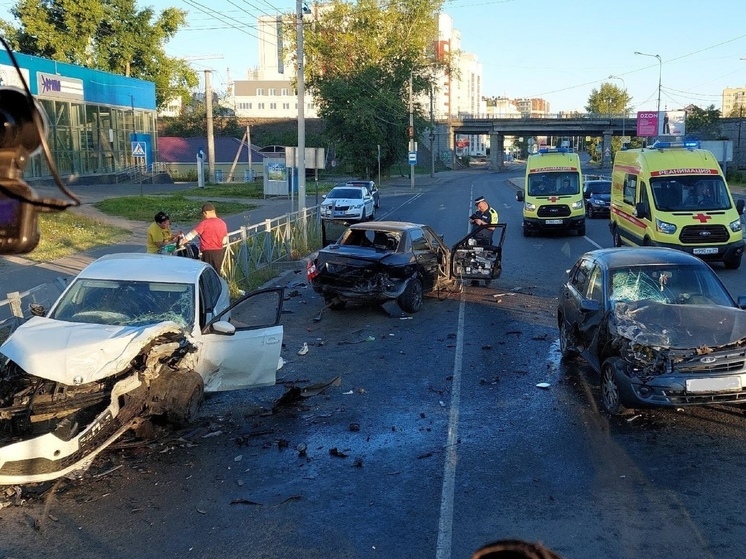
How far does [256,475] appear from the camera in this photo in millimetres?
6359

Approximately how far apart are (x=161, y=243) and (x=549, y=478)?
8680 mm

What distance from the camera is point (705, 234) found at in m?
17.8

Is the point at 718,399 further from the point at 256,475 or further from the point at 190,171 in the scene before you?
the point at 190,171

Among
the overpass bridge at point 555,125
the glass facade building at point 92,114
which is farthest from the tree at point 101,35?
the overpass bridge at point 555,125

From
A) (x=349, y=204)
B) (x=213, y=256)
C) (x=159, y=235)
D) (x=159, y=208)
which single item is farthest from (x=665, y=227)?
(x=159, y=208)

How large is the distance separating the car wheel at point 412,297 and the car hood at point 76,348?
6464 millimetres

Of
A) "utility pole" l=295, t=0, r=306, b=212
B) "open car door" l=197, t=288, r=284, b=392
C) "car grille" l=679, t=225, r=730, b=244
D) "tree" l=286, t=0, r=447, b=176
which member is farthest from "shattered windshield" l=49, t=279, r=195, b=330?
"tree" l=286, t=0, r=447, b=176

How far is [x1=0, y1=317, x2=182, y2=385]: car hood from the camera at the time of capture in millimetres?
6219

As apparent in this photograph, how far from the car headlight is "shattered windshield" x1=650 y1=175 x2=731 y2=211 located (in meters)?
0.48

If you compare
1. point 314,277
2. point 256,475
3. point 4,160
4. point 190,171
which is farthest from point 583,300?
point 190,171

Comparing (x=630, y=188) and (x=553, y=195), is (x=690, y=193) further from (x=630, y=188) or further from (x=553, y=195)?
(x=553, y=195)

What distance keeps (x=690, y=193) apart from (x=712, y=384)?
12.8 metres

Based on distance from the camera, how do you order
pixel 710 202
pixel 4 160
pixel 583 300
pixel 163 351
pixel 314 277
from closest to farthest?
1. pixel 4 160
2. pixel 163 351
3. pixel 583 300
4. pixel 314 277
5. pixel 710 202

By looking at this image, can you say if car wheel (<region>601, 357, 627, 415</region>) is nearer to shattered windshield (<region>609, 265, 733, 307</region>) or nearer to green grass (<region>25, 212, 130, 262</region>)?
shattered windshield (<region>609, 265, 733, 307</region>)
